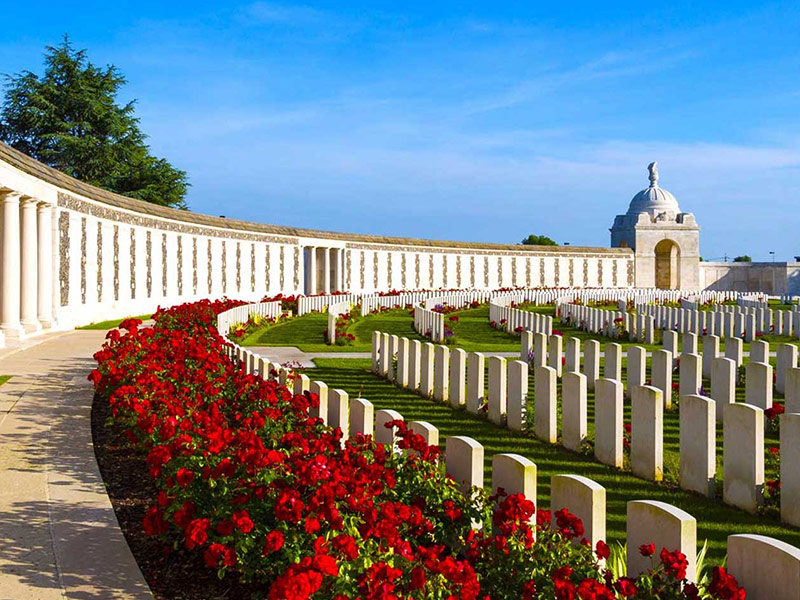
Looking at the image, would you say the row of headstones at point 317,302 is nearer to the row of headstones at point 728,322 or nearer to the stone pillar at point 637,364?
the row of headstones at point 728,322

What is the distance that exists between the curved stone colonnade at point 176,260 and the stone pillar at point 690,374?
39.5 ft

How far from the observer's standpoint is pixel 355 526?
131 inches

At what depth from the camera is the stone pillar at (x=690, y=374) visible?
823 centimetres

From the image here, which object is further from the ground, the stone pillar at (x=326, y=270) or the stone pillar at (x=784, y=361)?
the stone pillar at (x=326, y=270)

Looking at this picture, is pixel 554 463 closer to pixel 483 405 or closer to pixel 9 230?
pixel 483 405

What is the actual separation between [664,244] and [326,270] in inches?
1094

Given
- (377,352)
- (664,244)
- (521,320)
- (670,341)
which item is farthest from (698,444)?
(664,244)

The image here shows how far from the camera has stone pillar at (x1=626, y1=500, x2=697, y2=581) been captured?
2.85 metres

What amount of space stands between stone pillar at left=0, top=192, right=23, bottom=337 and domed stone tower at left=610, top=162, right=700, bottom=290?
1717 inches

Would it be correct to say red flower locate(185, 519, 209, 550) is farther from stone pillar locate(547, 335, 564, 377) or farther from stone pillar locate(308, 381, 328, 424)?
stone pillar locate(547, 335, 564, 377)

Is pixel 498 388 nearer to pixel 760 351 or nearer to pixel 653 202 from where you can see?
pixel 760 351

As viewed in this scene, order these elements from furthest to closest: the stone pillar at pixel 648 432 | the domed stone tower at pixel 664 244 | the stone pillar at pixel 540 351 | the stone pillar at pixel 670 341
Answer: the domed stone tower at pixel 664 244 < the stone pillar at pixel 670 341 < the stone pillar at pixel 540 351 < the stone pillar at pixel 648 432

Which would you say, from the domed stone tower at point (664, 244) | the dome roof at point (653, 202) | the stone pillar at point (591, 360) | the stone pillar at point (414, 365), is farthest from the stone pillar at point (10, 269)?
the dome roof at point (653, 202)

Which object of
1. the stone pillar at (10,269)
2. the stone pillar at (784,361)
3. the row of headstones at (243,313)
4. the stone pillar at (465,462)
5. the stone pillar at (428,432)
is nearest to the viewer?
the stone pillar at (465,462)
